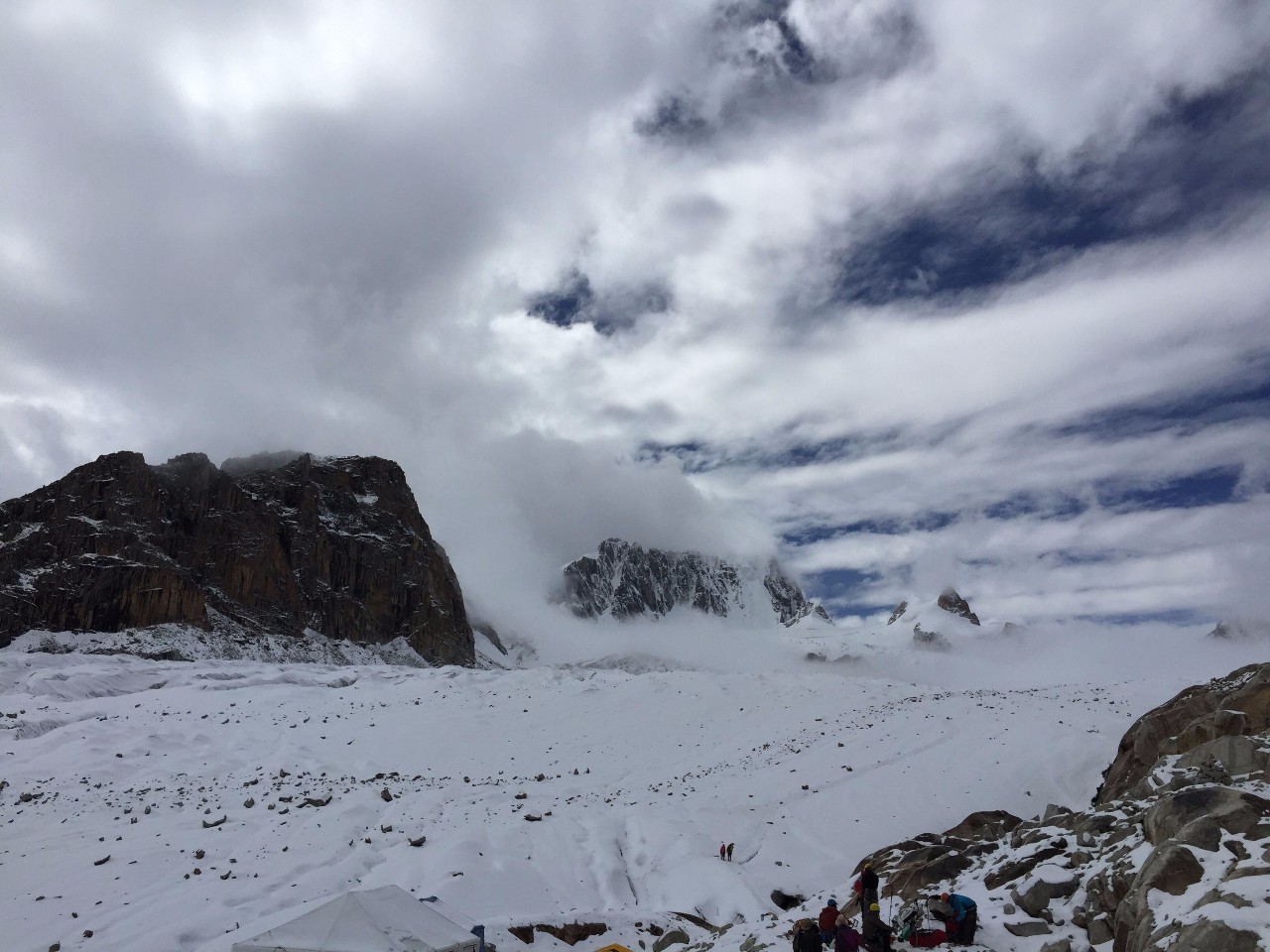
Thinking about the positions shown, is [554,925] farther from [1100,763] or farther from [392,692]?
[392,692]

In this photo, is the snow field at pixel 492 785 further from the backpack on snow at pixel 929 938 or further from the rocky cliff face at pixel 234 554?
the rocky cliff face at pixel 234 554

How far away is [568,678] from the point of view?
5269 cm

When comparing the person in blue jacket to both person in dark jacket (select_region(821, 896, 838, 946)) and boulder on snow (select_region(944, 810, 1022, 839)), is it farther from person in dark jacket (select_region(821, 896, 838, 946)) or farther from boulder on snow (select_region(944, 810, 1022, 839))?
boulder on snow (select_region(944, 810, 1022, 839))

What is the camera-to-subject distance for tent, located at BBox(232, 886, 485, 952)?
13.2 m

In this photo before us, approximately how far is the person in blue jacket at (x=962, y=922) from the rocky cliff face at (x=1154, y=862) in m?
0.52

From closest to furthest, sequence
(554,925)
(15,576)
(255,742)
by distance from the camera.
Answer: (554,925)
(255,742)
(15,576)

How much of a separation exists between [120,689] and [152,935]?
42093 mm

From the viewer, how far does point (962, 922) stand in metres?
11.3

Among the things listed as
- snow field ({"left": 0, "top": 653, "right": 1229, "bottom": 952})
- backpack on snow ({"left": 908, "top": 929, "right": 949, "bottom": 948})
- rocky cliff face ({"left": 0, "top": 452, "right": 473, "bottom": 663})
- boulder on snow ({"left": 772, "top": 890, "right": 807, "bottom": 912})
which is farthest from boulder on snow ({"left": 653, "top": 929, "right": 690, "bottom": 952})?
rocky cliff face ({"left": 0, "top": 452, "right": 473, "bottom": 663})

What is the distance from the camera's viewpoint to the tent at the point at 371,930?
13.2 metres

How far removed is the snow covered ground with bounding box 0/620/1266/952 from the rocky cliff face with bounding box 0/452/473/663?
55.2 meters

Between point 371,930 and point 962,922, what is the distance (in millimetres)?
10572

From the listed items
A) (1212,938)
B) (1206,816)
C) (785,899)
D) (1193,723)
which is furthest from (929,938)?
(1193,723)

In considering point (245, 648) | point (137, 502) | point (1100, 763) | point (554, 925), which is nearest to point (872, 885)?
point (554, 925)
